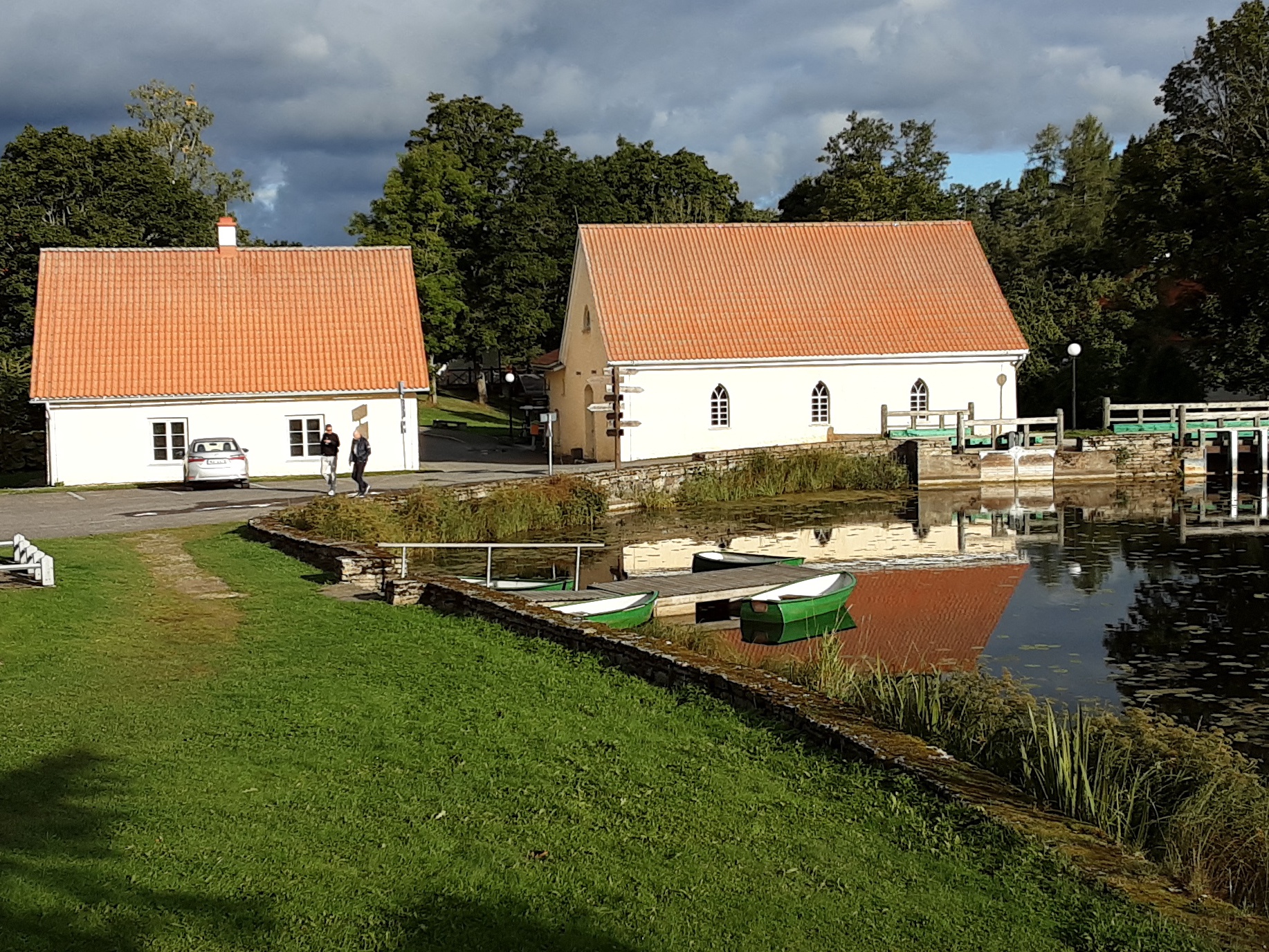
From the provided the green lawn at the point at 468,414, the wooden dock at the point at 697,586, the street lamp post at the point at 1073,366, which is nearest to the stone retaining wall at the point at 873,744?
the wooden dock at the point at 697,586

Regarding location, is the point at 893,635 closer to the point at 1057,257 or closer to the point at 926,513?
the point at 926,513

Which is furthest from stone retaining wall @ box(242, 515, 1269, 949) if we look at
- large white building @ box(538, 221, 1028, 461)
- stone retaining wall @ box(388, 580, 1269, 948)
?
large white building @ box(538, 221, 1028, 461)

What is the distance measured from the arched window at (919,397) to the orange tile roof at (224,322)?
15.5 meters

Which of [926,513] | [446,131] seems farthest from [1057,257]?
[926,513]

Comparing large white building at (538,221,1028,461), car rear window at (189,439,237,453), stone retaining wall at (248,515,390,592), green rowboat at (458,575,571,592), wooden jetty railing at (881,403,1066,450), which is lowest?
green rowboat at (458,575,571,592)

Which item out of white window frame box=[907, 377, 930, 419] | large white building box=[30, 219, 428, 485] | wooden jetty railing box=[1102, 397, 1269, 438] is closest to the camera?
large white building box=[30, 219, 428, 485]

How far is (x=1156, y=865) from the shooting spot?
21.7 ft

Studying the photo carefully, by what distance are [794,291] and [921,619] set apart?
25.4 m

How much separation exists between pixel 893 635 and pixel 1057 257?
50.7 meters

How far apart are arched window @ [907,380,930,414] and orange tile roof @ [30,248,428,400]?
1551 cm

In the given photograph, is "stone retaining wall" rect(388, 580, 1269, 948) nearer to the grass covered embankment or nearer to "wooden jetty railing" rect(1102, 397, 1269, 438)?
the grass covered embankment

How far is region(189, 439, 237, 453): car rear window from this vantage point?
33.1 metres

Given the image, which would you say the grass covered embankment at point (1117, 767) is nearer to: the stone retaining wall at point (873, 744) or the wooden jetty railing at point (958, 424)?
the stone retaining wall at point (873, 744)

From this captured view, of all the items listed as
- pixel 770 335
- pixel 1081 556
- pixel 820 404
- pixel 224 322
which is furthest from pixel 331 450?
pixel 820 404
